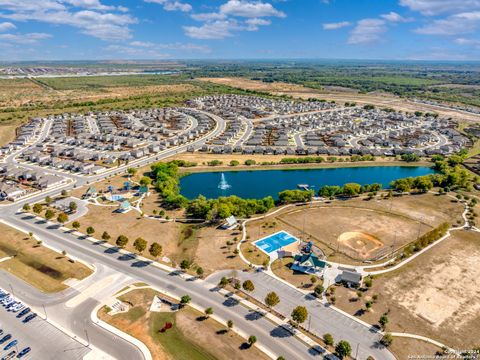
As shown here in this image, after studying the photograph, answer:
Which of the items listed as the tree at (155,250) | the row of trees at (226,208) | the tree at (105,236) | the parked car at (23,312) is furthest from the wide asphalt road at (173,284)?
the row of trees at (226,208)

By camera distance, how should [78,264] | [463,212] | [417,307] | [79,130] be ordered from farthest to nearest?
1. [79,130]
2. [463,212]
3. [78,264]
4. [417,307]

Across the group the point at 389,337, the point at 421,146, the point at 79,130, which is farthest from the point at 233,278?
the point at 79,130

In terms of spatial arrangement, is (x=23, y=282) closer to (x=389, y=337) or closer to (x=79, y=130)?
(x=389, y=337)

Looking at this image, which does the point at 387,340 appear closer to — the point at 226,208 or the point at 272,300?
the point at 272,300

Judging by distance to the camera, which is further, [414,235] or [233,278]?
[414,235]

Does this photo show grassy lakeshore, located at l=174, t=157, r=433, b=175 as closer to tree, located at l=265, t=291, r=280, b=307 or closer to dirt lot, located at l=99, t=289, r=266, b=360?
dirt lot, located at l=99, t=289, r=266, b=360

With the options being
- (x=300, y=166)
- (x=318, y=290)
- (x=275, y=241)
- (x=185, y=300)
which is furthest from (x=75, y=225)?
(x=300, y=166)

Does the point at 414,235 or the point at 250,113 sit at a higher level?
the point at 250,113

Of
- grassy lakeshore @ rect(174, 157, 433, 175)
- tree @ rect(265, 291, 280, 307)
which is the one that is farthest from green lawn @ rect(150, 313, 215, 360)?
grassy lakeshore @ rect(174, 157, 433, 175)
